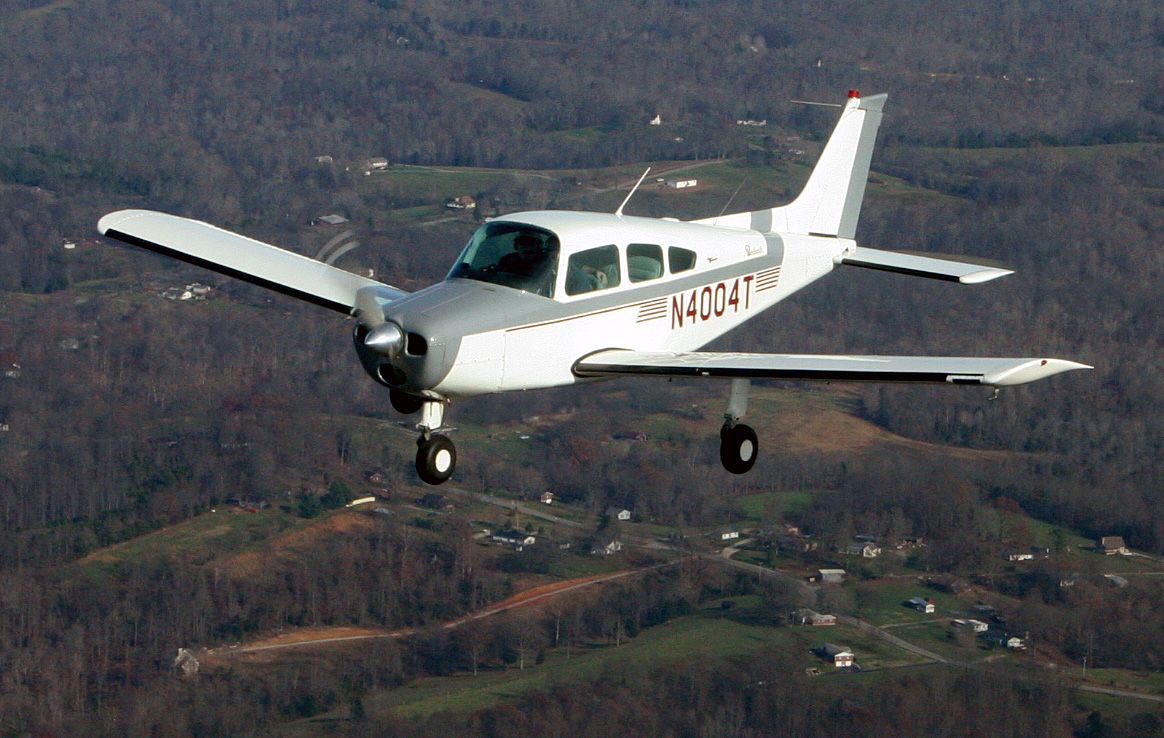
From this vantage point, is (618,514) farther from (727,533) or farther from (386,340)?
(386,340)

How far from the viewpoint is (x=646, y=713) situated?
301ft

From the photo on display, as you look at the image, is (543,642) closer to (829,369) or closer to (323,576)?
(323,576)

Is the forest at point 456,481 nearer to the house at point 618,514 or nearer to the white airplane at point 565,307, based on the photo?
the house at point 618,514

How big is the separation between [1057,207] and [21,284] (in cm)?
10855

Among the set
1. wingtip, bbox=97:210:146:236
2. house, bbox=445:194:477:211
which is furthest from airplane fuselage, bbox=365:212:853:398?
house, bbox=445:194:477:211

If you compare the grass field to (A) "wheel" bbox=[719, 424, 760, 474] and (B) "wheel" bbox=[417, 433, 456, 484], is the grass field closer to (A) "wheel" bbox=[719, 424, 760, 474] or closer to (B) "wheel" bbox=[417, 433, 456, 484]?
(A) "wheel" bbox=[719, 424, 760, 474]

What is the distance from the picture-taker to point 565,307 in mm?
Answer: 27359

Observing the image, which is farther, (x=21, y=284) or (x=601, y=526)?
Answer: (x=21, y=284)

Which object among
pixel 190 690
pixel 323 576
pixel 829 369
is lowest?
pixel 190 690

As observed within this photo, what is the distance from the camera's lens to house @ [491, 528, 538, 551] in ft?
362

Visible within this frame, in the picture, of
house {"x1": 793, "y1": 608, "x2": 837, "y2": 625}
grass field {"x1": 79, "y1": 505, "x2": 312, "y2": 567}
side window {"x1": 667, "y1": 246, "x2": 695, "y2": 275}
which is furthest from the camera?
grass field {"x1": 79, "y1": 505, "x2": 312, "y2": 567}

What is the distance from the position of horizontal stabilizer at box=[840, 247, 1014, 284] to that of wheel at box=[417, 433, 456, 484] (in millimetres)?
10223

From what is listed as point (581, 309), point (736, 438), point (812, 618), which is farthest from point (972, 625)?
point (581, 309)

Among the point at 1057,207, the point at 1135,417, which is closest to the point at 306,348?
the point at 1135,417
